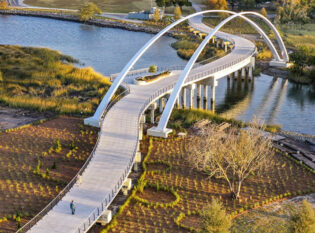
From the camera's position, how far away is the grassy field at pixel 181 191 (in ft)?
122

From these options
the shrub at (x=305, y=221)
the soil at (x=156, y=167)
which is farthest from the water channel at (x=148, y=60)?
the shrub at (x=305, y=221)

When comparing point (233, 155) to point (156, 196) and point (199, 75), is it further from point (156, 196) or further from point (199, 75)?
point (199, 75)

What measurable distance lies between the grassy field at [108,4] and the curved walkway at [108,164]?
321 ft

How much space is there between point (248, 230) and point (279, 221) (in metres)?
2.88

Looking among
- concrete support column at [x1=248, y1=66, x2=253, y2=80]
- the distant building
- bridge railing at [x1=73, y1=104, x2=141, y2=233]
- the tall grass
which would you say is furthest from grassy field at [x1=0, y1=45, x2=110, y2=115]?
the distant building

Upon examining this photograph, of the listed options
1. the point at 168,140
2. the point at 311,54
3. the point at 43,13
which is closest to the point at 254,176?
the point at 168,140

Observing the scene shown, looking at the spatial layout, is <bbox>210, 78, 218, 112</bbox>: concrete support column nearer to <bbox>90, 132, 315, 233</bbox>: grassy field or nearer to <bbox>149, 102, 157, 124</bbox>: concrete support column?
<bbox>149, 102, 157, 124</bbox>: concrete support column

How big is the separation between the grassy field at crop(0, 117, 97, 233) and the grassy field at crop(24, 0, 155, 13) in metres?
109

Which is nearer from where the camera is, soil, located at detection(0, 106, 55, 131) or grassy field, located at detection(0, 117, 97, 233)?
grassy field, located at detection(0, 117, 97, 233)

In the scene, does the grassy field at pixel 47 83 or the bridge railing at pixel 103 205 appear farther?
the grassy field at pixel 47 83

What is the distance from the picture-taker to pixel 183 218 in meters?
38.0

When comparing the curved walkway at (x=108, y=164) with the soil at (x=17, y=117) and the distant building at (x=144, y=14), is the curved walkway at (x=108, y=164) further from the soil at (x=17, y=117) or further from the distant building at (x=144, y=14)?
the distant building at (x=144, y=14)

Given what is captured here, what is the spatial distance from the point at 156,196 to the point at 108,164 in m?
4.81

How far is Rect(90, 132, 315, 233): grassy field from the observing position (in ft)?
122
